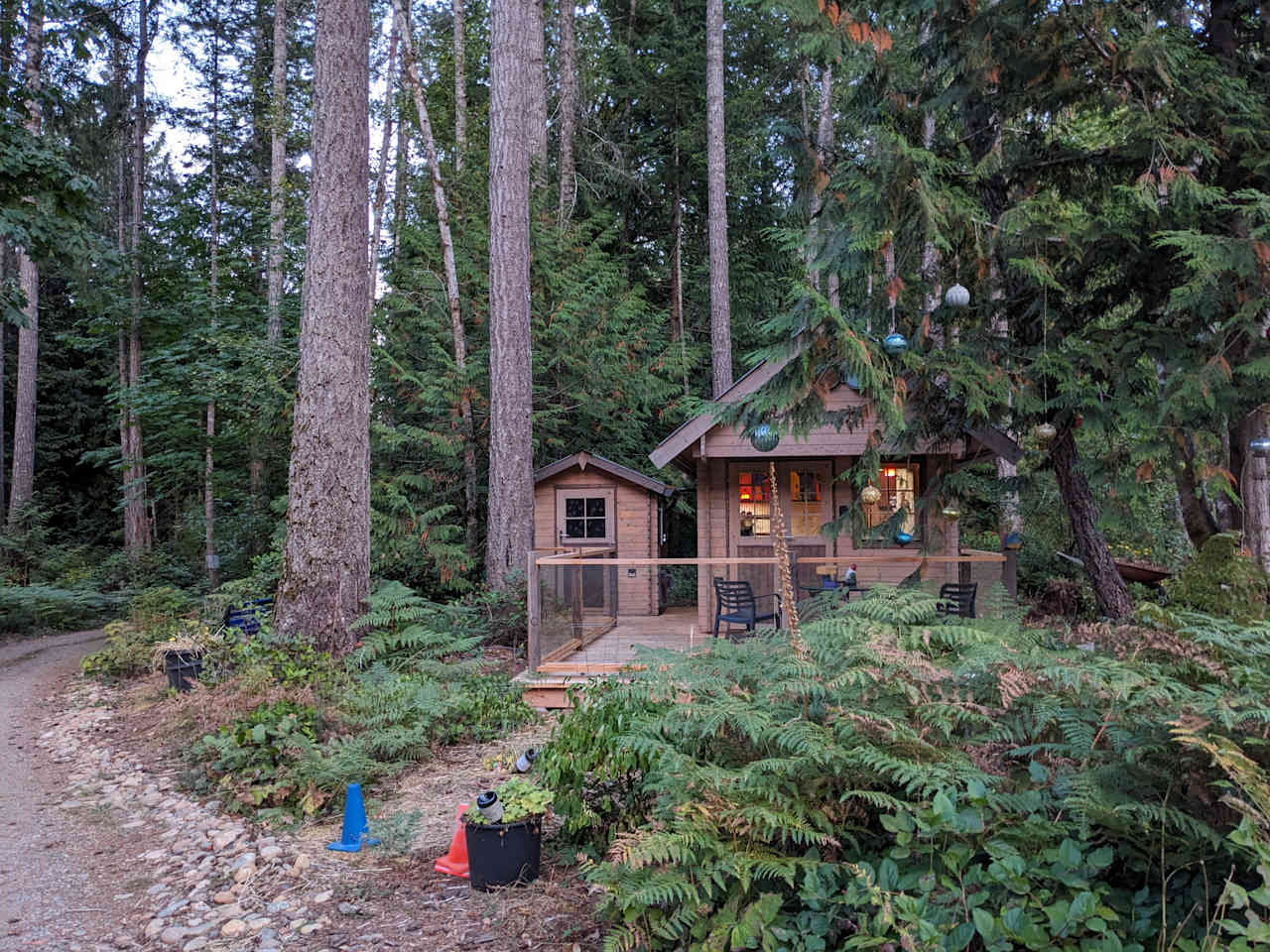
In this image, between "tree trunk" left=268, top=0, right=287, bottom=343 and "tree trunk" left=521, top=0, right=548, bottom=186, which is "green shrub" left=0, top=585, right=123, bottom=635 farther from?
"tree trunk" left=521, top=0, right=548, bottom=186

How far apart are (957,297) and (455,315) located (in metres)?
8.74

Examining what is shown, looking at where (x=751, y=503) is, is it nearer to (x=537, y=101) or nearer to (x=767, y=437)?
(x=767, y=437)

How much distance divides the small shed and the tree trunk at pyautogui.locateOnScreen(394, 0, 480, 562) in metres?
0.99

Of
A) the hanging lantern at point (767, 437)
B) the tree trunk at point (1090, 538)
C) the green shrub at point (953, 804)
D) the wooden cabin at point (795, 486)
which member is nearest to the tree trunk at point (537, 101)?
the wooden cabin at point (795, 486)

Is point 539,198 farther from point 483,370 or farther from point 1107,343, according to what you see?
point 1107,343

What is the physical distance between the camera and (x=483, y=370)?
12852mm

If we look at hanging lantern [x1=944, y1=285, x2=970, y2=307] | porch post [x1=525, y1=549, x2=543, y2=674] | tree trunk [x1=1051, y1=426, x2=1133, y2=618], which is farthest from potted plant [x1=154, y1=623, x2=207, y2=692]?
tree trunk [x1=1051, y1=426, x2=1133, y2=618]

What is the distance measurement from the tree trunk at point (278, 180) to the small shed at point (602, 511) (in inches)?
224

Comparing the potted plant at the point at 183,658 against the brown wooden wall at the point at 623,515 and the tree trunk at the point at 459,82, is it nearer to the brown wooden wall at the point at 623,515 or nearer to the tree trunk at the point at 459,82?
the brown wooden wall at the point at 623,515

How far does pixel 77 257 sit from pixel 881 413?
1222 cm

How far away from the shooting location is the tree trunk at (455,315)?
12656 mm

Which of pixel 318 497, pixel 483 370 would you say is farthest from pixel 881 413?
pixel 483 370

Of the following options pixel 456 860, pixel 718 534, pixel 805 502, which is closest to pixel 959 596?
pixel 805 502

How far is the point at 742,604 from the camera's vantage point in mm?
9070
